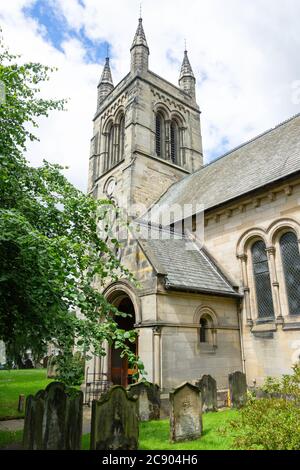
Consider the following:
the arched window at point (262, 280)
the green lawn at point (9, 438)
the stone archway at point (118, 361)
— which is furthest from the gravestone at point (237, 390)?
the green lawn at point (9, 438)

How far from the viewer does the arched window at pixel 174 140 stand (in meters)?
26.4

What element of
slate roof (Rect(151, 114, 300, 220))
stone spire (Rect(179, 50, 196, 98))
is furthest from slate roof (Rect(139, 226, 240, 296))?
stone spire (Rect(179, 50, 196, 98))

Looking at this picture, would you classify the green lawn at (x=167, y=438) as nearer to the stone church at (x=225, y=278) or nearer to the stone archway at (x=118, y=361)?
the stone church at (x=225, y=278)

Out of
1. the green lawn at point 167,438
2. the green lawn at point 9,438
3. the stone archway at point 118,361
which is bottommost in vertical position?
the green lawn at point 9,438

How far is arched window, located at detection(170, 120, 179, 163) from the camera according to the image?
1039 inches

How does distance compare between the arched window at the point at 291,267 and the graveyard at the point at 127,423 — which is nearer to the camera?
the graveyard at the point at 127,423

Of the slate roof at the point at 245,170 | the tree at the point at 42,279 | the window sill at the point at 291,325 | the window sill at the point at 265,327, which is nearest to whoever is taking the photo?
the tree at the point at 42,279

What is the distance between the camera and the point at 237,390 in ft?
31.1

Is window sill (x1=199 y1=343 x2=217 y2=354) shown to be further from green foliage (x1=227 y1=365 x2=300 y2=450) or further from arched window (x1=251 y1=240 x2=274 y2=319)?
green foliage (x1=227 y1=365 x2=300 y2=450)

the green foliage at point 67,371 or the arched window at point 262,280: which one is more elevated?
the arched window at point 262,280

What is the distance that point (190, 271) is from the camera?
11.8 metres

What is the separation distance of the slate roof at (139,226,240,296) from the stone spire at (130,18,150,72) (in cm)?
1810

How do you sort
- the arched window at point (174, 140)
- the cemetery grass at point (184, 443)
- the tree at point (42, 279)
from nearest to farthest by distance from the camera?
1. the tree at point (42, 279)
2. the cemetery grass at point (184, 443)
3. the arched window at point (174, 140)

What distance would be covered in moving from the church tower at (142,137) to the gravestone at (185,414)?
14.6 meters
